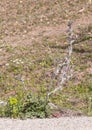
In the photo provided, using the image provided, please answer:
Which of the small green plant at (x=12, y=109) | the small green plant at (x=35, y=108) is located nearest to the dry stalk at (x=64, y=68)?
the small green plant at (x=35, y=108)

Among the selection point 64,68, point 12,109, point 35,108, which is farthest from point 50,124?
point 64,68

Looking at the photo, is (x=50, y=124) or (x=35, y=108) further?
(x=35, y=108)

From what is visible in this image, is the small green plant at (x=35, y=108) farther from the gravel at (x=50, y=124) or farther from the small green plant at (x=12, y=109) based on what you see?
the gravel at (x=50, y=124)

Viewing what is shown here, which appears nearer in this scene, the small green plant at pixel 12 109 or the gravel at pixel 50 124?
the gravel at pixel 50 124

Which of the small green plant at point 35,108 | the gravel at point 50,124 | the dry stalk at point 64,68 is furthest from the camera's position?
the dry stalk at point 64,68

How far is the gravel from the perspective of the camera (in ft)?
28.1

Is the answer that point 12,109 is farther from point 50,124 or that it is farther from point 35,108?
point 50,124

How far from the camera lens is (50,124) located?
8.75 m

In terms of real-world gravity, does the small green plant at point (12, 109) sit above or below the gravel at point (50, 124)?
below

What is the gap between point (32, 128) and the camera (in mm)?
8586

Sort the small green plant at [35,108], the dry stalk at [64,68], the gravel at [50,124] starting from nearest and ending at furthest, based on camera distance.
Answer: the gravel at [50,124] → the small green plant at [35,108] → the dry stalk at [64,68]

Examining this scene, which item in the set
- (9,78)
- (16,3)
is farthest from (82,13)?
(9,78)

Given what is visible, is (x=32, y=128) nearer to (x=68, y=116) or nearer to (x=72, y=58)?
(x=68, y=116)

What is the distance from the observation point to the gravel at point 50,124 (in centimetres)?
858
